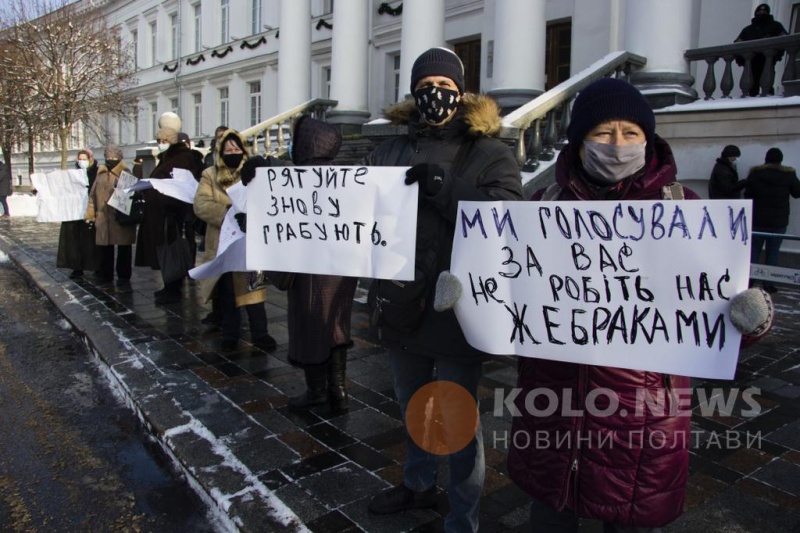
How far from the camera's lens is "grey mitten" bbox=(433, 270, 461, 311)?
222cm

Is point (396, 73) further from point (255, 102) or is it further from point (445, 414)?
point (445, 414)

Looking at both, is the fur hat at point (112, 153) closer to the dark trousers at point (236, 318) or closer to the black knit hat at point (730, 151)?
the dark trousers at point (236, 318)

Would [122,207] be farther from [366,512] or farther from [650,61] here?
[650,61]

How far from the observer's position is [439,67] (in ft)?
8.48

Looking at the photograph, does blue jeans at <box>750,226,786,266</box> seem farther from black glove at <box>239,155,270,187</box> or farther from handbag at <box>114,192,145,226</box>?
handbag at <box>114,192,145,226</box>

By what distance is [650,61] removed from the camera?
9195 mm

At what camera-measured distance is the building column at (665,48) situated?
29.7 feet

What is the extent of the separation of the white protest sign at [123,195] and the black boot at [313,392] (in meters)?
4.99

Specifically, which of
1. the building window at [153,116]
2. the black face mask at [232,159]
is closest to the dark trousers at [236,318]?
the black face mask at [232,159]

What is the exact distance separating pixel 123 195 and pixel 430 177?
6919mm

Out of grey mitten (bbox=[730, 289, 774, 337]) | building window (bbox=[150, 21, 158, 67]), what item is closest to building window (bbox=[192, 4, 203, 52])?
building window (bbox=[150, 21, 158, 67])

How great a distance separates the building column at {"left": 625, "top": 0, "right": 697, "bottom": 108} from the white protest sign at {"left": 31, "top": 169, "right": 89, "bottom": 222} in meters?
8.12

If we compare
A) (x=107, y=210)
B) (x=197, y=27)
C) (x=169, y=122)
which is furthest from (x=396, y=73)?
(x=197, y=27)

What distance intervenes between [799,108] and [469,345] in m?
7.59
